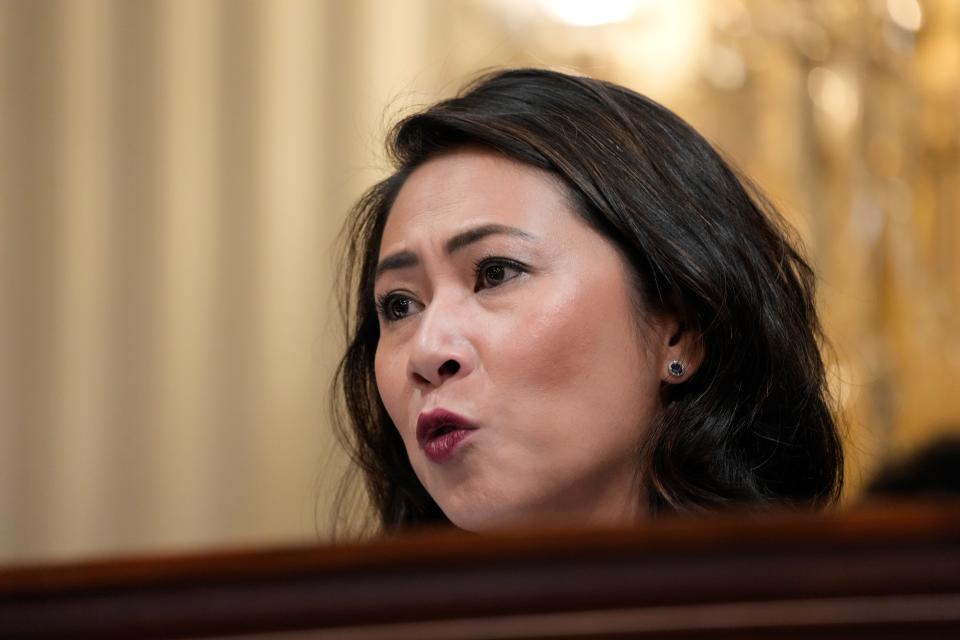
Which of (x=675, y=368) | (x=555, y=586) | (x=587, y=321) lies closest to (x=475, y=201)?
(x=587, y=321)

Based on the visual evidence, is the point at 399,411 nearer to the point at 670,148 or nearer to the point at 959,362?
the point at 670,148

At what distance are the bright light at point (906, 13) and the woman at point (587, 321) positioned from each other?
1.78 metres

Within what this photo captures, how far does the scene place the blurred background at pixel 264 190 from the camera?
10.4 feet

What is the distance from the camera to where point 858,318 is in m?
3.15

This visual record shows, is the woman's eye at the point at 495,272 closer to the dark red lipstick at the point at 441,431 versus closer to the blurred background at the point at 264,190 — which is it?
the dark red lipstick at the point at 441,431

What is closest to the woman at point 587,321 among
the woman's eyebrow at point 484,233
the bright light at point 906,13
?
the woman's eyebrow at point 484,233

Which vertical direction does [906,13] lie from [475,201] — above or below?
above

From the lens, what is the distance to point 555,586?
1.87ft

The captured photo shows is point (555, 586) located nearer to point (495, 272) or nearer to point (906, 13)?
point (495, 272)

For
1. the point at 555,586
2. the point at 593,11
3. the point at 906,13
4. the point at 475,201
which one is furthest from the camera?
the point at 593,11

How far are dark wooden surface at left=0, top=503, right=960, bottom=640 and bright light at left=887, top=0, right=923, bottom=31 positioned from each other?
9.44 feet

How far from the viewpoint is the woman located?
130cm

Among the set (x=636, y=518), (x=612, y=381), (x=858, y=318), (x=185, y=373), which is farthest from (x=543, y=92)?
(x=185, y=373)

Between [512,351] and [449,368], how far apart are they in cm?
7
